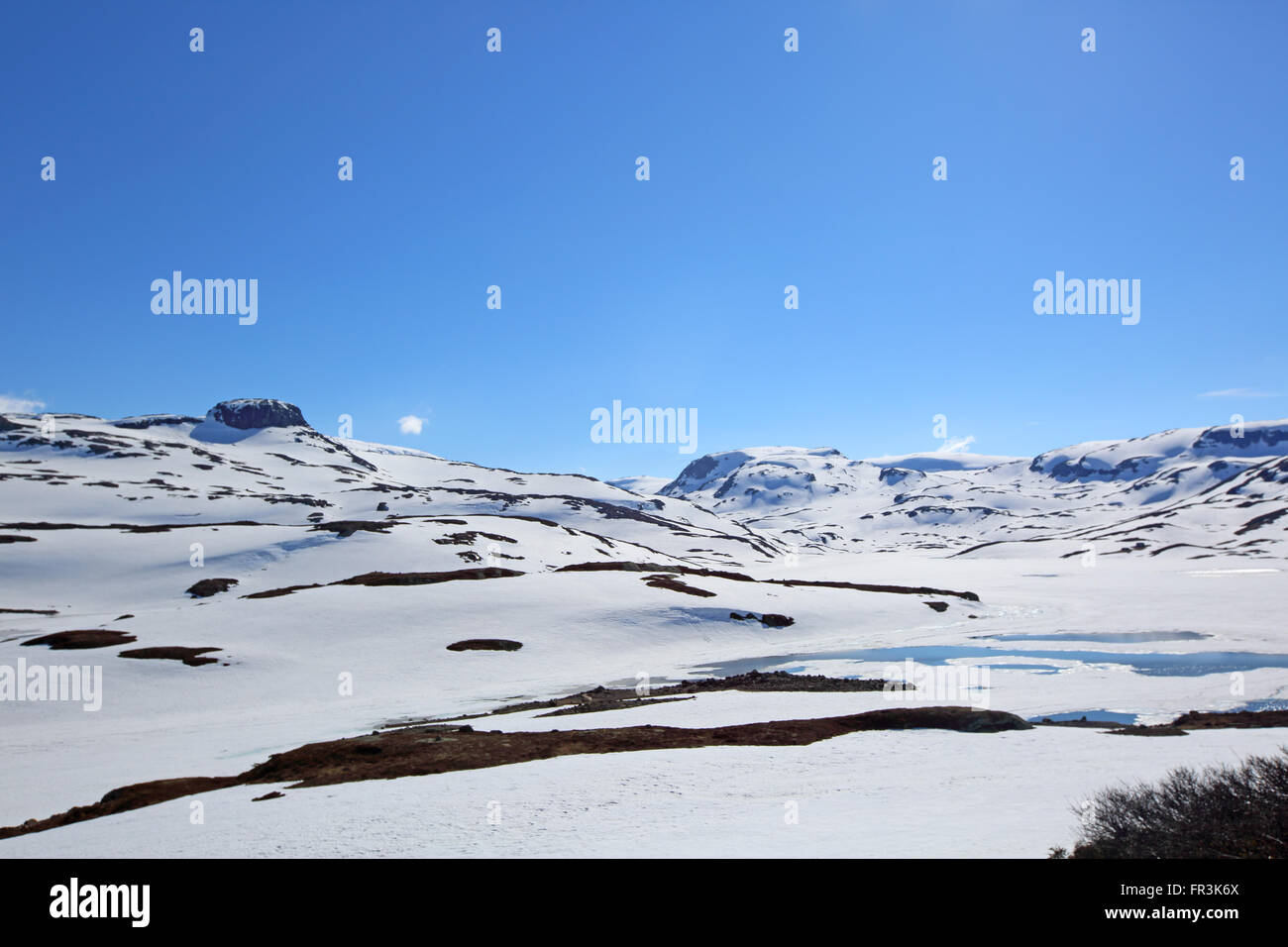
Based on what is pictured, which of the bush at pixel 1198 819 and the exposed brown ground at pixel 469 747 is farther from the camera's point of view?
the exposed brown ground at pixel 469 747

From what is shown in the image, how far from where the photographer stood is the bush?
11273mm

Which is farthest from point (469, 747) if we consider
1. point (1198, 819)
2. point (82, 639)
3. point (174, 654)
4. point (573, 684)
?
point (82, 639)

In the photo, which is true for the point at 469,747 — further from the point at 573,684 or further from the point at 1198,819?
the point at 1198,819

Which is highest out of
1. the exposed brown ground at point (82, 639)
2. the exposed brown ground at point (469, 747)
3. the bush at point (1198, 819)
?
the bush at point (1198, 819)

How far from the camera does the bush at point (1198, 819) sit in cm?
1127

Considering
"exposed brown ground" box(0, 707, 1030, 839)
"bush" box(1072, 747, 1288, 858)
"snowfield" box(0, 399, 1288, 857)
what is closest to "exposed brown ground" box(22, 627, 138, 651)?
"snowfield" box(0, 399, 1288, 857)

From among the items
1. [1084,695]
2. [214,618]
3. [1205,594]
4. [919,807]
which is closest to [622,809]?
[919,807]

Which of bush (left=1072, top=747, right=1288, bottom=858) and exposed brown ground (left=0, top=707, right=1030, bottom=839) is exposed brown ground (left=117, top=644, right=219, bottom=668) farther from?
bush (left=1072, top=747, right=1288, bottom=858)

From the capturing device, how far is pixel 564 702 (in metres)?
38.7

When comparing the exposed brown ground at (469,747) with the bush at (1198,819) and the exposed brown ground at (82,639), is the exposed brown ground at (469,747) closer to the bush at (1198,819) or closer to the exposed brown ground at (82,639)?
the bush at (1198,819)

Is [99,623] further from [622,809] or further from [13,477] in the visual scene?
[13,477]

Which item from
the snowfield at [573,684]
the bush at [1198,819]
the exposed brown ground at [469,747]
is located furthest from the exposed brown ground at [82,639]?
the bush at [1198,819]

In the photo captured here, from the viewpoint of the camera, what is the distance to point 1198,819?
12172 millimetres

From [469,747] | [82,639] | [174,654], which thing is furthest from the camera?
[82,639]
